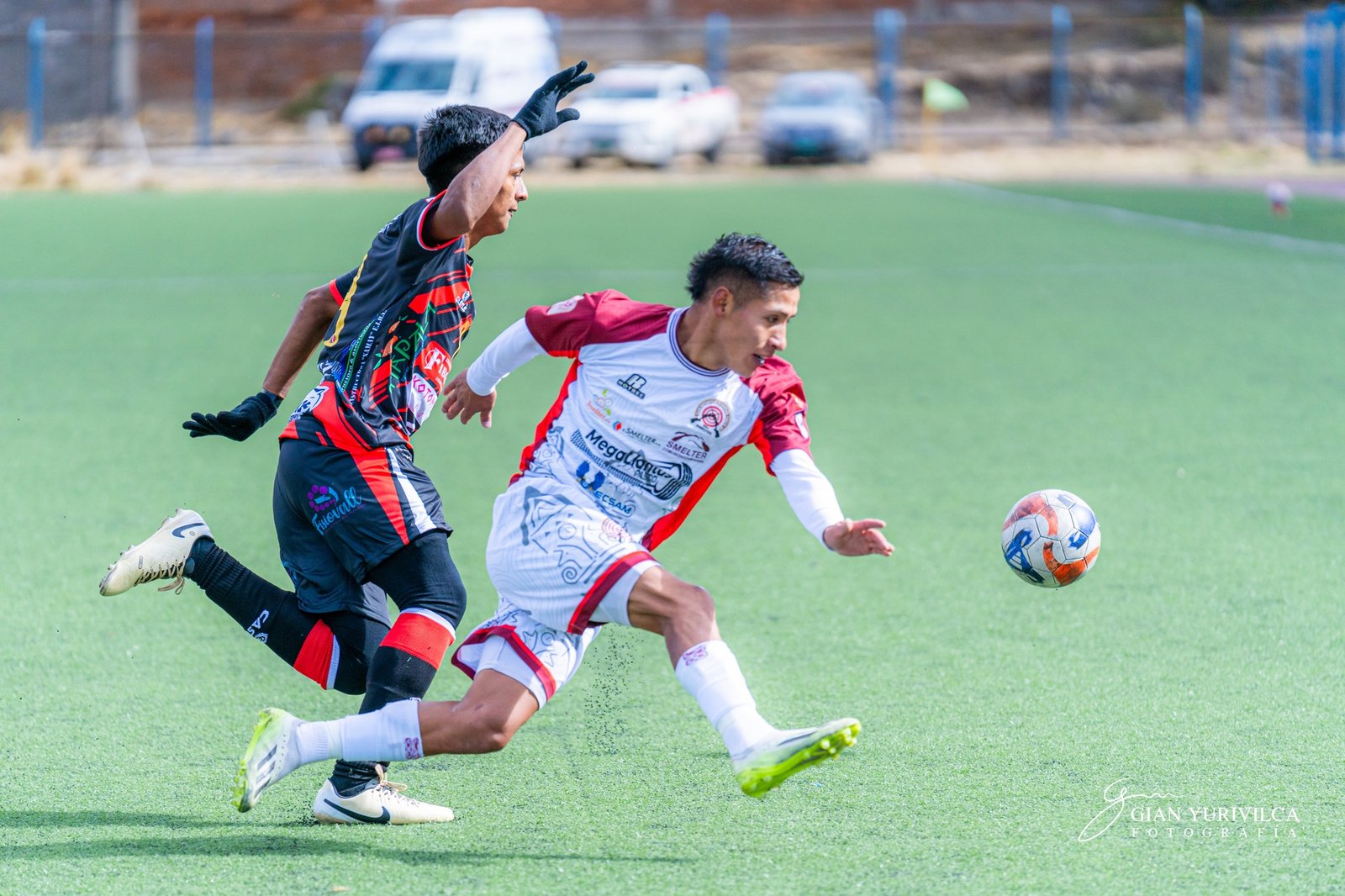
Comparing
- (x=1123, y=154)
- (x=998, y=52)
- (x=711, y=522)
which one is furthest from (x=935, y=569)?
(x=998, y=52)

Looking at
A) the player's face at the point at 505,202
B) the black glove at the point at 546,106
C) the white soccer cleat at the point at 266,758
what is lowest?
the white soccer cleat at the point at 266,758

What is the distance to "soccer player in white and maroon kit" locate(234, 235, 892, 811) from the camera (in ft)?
12.1

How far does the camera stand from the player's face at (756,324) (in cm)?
400

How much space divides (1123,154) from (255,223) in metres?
21.2

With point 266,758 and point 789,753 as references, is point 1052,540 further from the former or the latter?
point 266,758

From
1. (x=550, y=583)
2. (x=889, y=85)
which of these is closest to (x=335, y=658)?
(x=550, y=583)

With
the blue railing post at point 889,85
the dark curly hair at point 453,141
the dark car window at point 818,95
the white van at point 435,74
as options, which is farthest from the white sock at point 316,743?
the blue railing post at point 889,85

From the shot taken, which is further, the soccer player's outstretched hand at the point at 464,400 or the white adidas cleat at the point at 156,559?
the soccer player's outstretched hand at the point at 464,400

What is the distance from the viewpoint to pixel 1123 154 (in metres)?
34.8

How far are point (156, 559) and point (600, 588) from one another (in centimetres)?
142

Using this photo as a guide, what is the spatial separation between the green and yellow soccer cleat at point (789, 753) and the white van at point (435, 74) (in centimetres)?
2612

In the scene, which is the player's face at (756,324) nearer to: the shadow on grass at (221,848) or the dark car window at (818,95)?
the shadow on grass at (221,848)

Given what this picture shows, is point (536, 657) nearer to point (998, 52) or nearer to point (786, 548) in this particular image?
point (786, 548)

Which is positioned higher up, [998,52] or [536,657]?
[998,52]
